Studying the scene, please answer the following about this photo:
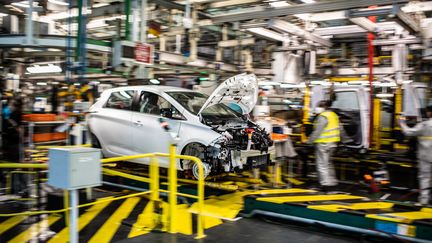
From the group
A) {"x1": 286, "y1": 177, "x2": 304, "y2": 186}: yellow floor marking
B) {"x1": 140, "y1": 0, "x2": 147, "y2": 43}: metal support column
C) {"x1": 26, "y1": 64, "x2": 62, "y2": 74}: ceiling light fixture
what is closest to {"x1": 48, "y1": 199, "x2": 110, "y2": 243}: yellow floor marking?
{"x1": 140, "y1": 0, "x2": 147, "y2": 43}: metal support column

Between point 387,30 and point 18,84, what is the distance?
376 inches

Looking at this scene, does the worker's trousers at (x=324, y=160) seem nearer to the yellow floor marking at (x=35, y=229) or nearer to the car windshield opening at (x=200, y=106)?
the car windshield opening at (x=200, y=106)

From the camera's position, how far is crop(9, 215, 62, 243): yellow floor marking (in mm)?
4691

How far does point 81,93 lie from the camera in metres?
5.86

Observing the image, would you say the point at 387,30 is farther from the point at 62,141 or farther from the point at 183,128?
the point at 62,141

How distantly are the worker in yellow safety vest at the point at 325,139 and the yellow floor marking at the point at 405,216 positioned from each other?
92.0 inches

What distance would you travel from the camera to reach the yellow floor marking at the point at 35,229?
4.69 m

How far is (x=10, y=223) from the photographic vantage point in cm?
532

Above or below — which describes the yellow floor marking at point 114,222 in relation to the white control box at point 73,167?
below

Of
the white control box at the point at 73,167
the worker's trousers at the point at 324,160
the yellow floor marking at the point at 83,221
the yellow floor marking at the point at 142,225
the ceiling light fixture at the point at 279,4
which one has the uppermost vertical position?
the ceiling light fixture at the point at 279,4

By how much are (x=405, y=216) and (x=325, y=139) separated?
2.67 m

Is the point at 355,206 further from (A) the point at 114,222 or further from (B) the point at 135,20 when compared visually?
(B) the point at 135,20

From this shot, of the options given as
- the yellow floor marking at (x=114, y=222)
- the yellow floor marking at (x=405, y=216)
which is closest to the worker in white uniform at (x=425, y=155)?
the yellow floor marking at (x=405, y=216)

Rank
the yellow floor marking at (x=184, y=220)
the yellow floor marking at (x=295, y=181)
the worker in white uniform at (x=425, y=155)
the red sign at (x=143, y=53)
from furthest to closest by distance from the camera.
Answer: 1. the yellow floor marking at (x=295, y=181)
2. the red sign at (x=143, y=53)
3. the worker in white uniform at (x=425, y=155)
4. the yellow floor marking at (x=184, y=220)
